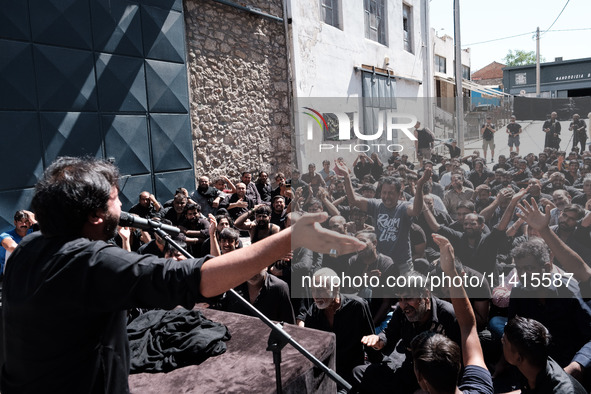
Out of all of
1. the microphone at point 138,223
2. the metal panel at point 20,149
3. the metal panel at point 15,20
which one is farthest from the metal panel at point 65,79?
the microphone at point 138,223

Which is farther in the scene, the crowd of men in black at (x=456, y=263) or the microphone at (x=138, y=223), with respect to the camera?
the crowd of men in black at (x=456, y=263)

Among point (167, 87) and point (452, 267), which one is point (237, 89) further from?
point (452, 267)

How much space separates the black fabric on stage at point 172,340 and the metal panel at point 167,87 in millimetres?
5887

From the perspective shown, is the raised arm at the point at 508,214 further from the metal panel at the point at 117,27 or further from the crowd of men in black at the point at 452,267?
the metal panel at the point at 117,27

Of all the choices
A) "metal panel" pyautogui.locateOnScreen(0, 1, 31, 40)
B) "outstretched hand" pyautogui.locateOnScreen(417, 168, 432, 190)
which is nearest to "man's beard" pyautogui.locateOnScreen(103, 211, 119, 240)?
"outstretched hand" pyautogui.locateOnScreen(417, 168, 432, 190)

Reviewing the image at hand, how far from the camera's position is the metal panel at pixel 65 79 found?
6812 mm

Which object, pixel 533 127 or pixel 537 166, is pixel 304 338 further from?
pixel 533 127

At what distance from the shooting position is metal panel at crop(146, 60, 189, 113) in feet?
27.5

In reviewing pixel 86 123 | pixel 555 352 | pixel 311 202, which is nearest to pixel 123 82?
pixel 86 123

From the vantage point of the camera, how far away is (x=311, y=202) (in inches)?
193

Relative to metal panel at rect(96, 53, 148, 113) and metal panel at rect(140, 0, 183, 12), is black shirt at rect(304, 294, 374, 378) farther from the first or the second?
metal panel at rect(140, 0, 183, 12)

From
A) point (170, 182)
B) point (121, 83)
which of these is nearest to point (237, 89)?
point (170, 182)

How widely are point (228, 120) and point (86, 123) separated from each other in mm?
3288

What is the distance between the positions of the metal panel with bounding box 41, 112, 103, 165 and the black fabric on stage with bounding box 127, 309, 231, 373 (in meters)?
4.60
